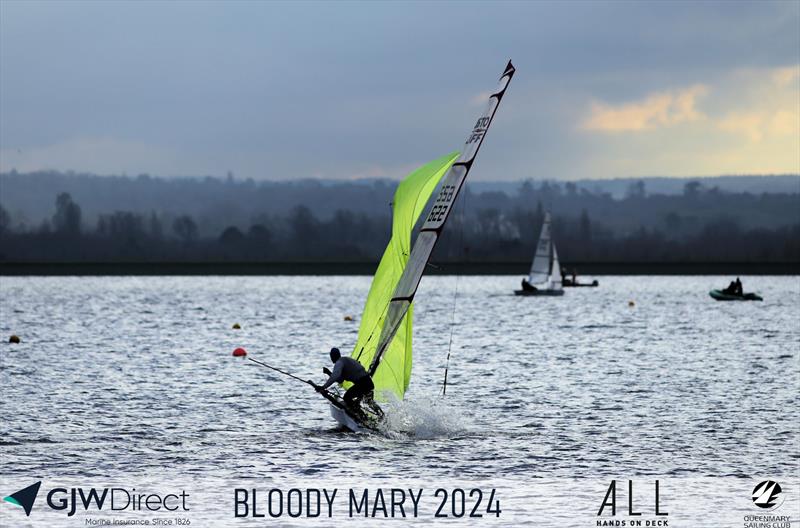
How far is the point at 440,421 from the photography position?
3416cm

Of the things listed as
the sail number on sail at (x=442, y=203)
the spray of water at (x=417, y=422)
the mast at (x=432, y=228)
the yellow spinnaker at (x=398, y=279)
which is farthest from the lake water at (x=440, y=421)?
the sail number on sail at (x=442, y=203)

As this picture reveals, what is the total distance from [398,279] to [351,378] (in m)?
3.57

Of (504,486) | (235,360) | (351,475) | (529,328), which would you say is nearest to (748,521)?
(504,486)

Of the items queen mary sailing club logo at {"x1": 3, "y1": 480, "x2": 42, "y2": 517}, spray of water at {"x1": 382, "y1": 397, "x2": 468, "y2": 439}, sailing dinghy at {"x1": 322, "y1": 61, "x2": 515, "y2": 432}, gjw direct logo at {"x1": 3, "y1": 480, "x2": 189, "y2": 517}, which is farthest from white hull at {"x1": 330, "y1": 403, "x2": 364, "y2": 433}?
queen mary sailing club logo at {"x1": 3, "y1": 480, "x2": 42, "y2": 517}

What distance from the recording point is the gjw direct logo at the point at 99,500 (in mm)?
23781

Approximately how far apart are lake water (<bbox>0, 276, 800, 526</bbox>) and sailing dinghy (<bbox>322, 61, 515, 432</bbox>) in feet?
2.72

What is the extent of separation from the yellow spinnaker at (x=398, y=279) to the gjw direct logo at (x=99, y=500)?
31.8 feet

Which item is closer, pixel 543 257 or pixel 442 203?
pixel 442 203

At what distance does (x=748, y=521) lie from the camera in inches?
888

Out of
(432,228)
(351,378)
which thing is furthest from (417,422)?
(432,228)

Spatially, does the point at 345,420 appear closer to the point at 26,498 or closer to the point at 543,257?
the point at 26,498

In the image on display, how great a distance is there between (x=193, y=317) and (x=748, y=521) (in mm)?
93959

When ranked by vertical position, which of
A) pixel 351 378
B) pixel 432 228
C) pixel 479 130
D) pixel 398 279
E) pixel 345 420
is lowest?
pixel 345 420

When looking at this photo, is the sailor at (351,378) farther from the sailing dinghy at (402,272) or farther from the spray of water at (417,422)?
the spray of water at (417,422)
